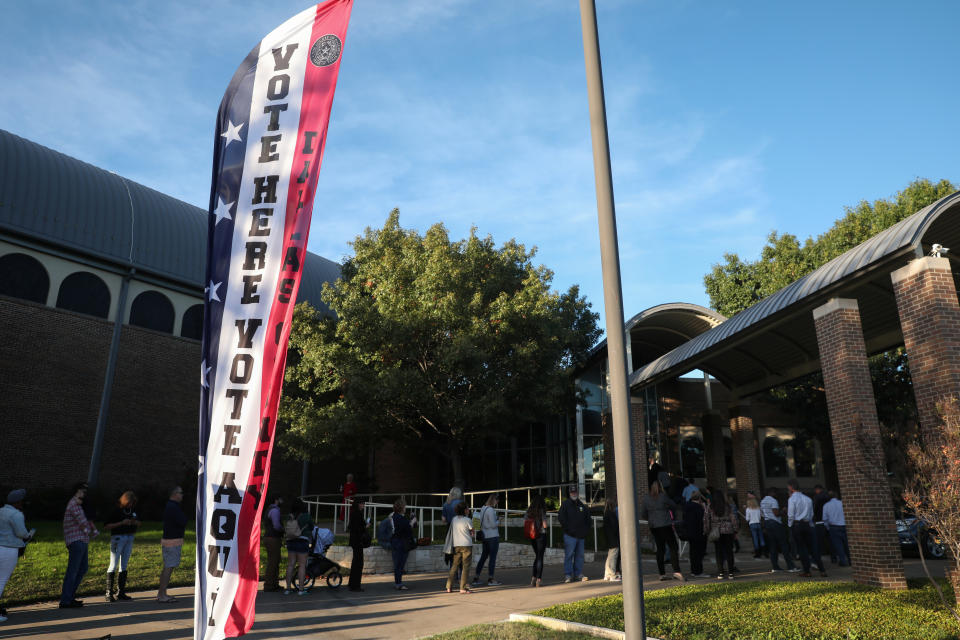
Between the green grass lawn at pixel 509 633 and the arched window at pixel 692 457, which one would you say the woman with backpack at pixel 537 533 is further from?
the arched window at pixel 692 457

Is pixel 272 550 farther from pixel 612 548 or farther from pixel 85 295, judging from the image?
pixel 85 295

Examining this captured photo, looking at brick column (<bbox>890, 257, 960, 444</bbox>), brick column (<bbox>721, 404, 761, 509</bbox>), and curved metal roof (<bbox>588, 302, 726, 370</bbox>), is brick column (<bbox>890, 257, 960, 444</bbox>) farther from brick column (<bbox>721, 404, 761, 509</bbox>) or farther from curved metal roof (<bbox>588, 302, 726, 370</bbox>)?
brick column (<bbox>721, 404, 761, 509</bbox>)

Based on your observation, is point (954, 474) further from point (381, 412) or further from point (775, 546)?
point (381, 412)

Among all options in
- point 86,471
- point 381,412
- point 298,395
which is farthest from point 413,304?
point 86,471

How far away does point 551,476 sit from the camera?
25891mm

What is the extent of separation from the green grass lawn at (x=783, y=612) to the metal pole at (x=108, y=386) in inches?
747

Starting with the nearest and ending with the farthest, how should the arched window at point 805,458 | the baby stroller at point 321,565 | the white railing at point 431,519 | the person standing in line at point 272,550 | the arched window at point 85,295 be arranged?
the person standing in line at point 272,550 < the baby stroller at point 321,565 < the white railing at point 431,519 < the arched window at point 85,295 < the arched window at point 805,458

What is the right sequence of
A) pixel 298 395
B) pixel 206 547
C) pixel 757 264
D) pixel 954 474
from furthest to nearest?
pixel 757 264 < pixel 298 395 < pixel 954 474 < pixel 206 547

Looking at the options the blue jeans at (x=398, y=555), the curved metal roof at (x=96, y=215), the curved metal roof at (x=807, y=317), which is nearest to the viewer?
the curved metal roof at (x=807, y=317)

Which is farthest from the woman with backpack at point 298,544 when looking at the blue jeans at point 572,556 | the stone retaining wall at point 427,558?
the blue jeans at point 572,556

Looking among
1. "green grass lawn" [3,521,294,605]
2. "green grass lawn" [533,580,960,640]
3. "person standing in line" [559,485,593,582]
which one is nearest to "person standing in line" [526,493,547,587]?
"person standing in line" [559,485,593,582]

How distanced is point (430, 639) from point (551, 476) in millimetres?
18957

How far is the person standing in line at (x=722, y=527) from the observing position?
38.4ft

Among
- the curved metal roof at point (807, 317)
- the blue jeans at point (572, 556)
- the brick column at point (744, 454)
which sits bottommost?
the blue jeans at point (572, 556)
